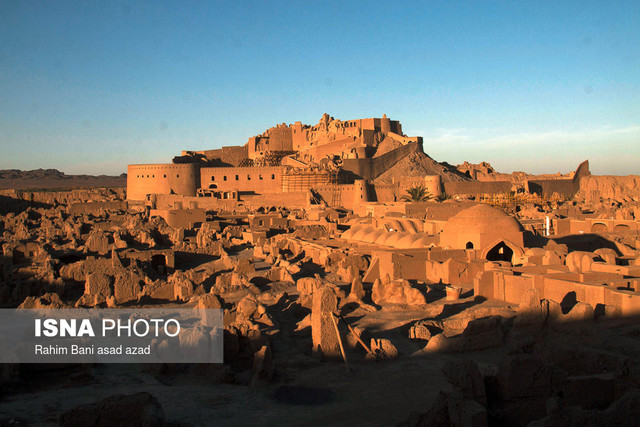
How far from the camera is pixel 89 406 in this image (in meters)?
6.11

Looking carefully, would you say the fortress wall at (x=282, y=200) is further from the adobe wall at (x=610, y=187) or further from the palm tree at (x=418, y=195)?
the adobe wall at (x=610, y=187)

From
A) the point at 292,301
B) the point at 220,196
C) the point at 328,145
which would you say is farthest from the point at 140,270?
the point at 328,145

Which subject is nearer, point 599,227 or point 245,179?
point 599,227

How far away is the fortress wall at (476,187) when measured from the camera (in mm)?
38659

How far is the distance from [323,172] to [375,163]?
4283 mm

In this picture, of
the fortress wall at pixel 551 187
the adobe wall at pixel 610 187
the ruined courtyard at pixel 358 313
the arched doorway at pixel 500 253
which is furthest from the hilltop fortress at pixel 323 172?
the arched doorway at pixel 500 253

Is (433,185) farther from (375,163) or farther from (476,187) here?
(375,163)

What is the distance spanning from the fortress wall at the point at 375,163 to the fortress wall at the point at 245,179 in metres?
4.34

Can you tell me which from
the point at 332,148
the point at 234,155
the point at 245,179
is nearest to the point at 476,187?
the point at 332,148

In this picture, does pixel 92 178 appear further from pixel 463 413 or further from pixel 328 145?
pixel 463 413

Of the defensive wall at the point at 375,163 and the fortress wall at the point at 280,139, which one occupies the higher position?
the fortress wall at the point at 280,139

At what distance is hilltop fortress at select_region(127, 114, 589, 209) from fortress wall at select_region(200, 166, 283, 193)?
0.19 feet

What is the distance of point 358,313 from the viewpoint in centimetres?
1188

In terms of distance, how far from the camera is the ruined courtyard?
6.39 meters
